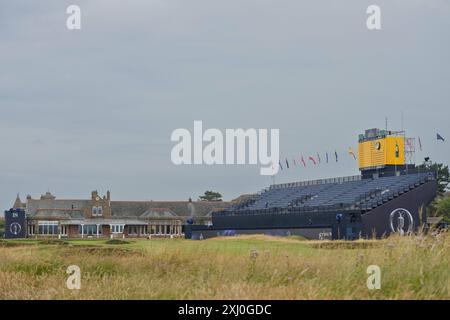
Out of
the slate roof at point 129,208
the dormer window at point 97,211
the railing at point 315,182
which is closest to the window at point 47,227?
the slate roof at point 129,208

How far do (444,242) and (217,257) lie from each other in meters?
5.42

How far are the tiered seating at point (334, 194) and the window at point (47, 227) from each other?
28966mm

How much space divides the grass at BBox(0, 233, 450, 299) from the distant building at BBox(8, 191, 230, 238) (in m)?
79.1

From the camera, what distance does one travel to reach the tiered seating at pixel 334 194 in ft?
210

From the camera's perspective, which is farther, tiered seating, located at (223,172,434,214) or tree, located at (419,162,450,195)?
tree, located at (419,162,450,195)

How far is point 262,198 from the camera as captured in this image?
86.9 meters

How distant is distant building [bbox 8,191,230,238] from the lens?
4001 inches

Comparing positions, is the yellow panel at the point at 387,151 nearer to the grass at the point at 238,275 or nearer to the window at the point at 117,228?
the window at the point at 117,228
